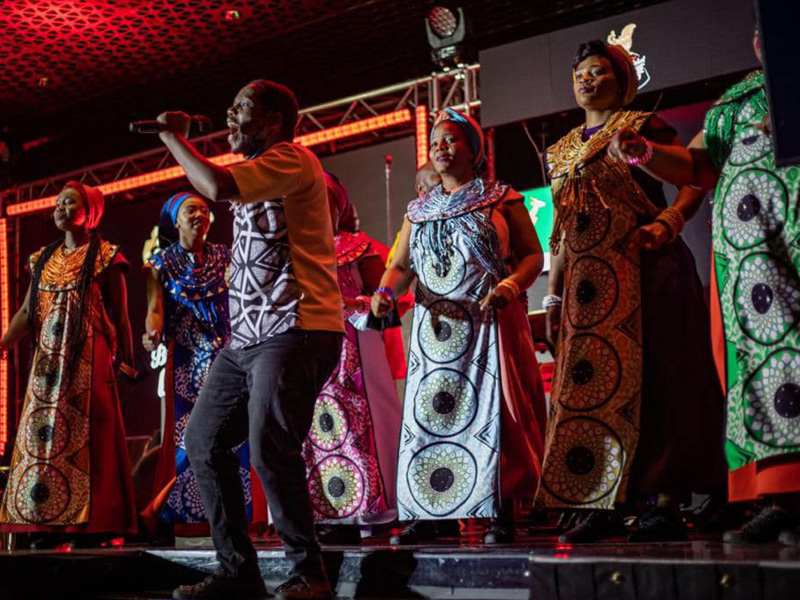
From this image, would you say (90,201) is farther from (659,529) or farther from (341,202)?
(659,529)

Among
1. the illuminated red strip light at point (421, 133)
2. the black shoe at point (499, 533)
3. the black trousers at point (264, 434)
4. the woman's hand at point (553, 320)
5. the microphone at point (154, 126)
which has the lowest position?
the black shoe at point (499, 533)

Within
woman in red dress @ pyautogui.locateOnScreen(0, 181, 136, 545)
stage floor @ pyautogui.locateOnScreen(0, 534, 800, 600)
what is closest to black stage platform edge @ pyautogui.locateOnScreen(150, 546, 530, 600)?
stage floor @ pyautogui.locateOnScreen(0, 534, 800, 600)

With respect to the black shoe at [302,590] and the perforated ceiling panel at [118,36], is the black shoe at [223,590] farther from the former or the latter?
the perforated ceiling panel at [118,36]

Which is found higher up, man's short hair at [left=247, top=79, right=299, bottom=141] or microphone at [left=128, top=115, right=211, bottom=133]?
man's short hair at [left=247, top=79, right=299, bottom=141]

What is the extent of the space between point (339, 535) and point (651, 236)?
1950 mm

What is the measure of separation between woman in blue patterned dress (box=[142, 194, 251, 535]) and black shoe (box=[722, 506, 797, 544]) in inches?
104

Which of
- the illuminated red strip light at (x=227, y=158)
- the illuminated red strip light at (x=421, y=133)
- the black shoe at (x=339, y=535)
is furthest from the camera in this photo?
the illuminated red strip light at (x=227, y=158)

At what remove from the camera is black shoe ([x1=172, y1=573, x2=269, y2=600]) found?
3.08 m

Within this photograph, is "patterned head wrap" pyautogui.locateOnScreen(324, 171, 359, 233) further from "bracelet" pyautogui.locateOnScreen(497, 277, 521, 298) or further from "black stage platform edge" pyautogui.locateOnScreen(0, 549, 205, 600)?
"black stage platform edge" pyautogui.locateOnScreen(0, 549, 205, 600)

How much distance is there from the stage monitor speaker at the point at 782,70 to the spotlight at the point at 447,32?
5.51 meters

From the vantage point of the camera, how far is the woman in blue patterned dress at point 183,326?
16.0ft

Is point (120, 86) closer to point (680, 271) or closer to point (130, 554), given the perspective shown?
point (130, 554)

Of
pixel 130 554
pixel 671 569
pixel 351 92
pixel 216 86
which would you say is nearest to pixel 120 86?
pixel 216 86

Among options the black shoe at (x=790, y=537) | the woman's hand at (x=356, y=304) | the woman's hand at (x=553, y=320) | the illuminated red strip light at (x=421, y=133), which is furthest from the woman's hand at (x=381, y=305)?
the illuminated red strip light at (x=421, y=133)
